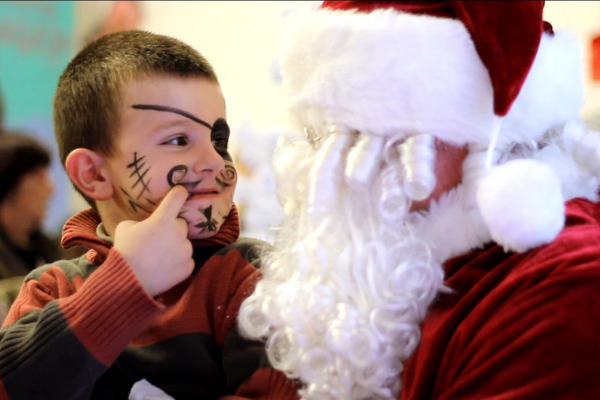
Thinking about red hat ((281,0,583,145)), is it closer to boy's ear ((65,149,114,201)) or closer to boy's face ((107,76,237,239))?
boy's face ((107,76,237,239))

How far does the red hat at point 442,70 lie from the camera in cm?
65

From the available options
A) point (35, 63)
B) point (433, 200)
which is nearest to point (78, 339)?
point (433, 200)

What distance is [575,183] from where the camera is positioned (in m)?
0.74

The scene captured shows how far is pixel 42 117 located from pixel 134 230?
56.8 inches

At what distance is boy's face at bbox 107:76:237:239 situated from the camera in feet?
2.92

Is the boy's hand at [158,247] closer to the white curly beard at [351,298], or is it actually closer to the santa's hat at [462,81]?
the white curly beard at [351,298]

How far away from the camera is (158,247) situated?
83cm

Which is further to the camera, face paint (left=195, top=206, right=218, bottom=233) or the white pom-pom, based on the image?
face paint (left=195, top=206, right=218, bottom=233)

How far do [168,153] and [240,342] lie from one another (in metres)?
0.31

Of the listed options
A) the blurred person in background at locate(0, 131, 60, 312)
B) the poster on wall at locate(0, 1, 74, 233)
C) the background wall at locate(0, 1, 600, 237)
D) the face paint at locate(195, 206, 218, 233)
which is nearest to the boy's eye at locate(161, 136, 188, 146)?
the face paint at locate(195, 206, 218, 233)

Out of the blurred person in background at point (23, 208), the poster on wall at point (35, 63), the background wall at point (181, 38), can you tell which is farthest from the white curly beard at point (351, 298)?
the poster on wall at point (35, 63)

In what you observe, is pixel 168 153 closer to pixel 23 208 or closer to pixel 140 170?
pixel 140 170

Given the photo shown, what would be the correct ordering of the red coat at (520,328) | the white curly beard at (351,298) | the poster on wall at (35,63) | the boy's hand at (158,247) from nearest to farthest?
the red coat at (520,328) → the white curly beard at (351,298) → the boy's hand at (158,247) → the poster on wall at (35,63)

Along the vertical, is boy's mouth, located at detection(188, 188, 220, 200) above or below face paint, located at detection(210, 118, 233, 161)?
below
